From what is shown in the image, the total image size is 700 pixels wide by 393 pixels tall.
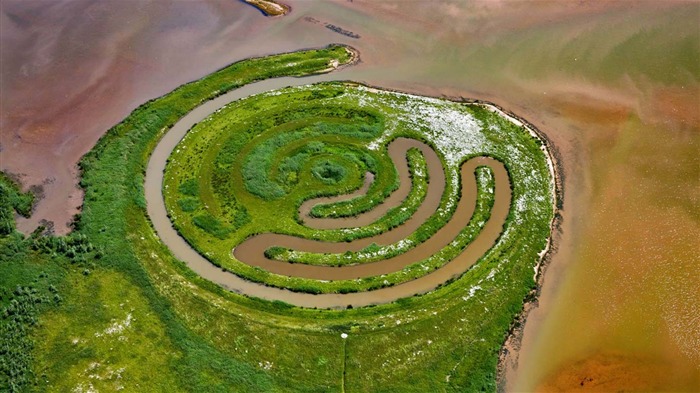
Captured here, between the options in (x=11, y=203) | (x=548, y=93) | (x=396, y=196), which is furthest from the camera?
(x=548, y=93)

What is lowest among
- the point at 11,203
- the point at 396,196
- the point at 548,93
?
the point at 11,203

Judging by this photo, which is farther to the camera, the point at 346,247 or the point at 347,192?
the point at 347,192

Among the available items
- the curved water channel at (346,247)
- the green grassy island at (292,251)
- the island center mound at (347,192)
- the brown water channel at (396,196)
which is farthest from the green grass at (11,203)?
the brown water channel at (396,196)

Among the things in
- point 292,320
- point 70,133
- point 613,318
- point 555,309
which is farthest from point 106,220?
point 613,318

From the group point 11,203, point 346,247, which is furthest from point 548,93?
point 11,203

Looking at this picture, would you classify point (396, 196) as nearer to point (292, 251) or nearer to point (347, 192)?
point (347, 192)

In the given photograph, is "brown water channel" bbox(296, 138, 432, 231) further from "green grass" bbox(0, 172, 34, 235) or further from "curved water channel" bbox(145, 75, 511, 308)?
"green grass" bbox(0, 172, 34, 235)

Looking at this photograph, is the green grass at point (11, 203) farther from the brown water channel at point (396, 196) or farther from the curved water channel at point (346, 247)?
the brown water channel at point (396, 196)

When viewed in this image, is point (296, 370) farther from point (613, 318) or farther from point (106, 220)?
point (613, 318)
